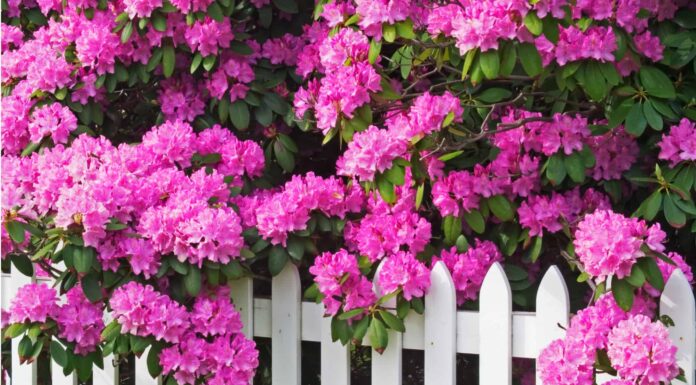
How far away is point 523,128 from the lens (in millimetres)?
2617

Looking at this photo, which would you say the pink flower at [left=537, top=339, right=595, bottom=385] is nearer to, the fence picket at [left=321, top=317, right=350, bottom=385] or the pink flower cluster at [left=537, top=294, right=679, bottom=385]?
the pink flower cluster at [left=537, top=294, right=679, bottom=385]

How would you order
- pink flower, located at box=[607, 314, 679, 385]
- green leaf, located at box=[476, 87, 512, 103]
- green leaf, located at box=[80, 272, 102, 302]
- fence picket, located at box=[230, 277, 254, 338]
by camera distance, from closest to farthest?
pink flower, located at box=[607, 314, 679, 385]
green leaf, located at box=[80, 272, 102, 302]
green leaf, located at box=[476, 87, 512, 103]
fence picket, located at box=[230, 277, 254, 338]

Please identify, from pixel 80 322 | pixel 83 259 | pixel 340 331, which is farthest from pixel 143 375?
pixel 340 331

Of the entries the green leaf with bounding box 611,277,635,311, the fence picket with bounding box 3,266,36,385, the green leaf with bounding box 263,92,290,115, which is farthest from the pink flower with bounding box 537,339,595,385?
the fence picket with bounding box 3,266,36,385

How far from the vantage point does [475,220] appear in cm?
259

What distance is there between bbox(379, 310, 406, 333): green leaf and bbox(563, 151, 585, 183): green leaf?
57 centimetres

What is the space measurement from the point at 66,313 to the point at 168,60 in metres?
0.81

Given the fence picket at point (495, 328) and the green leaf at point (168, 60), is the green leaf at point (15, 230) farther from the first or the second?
the fence picket at point (495, 328)

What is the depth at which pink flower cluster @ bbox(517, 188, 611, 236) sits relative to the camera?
260 centimetres

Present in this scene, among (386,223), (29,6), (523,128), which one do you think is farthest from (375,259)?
(29,6)

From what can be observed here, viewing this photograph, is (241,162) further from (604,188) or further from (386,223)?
(604,188)

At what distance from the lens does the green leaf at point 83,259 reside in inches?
97.1

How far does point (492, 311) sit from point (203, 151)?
99 centimetres

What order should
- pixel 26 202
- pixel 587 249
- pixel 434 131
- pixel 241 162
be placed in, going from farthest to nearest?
pixel 241 162, pixel 26 202, pixel 434 131, pixel 587 249
